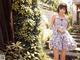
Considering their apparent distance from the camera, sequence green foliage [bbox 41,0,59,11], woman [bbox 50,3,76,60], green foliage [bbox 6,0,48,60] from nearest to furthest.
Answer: woman [bbox 50,3,76,60]
green foliage [bbox 6,0,48,60]
green foliage [bbox 41,0,59,11]

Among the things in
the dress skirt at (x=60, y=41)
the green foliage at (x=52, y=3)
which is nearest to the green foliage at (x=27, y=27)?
the dress skirt at (x=60, y=41)

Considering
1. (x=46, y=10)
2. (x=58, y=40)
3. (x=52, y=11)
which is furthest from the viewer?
(x=52, y=11)

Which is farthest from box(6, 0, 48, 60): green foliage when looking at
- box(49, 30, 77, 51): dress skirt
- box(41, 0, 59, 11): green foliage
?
box(41, 0, 59, 11): green foliage

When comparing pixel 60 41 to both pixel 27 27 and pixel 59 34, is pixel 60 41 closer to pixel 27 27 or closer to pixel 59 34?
pixel 59 34

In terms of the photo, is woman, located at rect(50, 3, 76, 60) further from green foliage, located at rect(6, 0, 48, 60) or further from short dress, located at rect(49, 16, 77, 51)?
green foliage, located at rect(6, 0, 48, 60)

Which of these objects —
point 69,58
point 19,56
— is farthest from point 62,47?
point 69,58

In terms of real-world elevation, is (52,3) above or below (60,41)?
above

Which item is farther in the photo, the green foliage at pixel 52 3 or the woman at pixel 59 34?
the green foliage at pixel 52 3

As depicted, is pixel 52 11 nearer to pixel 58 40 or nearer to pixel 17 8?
pixel 17 8

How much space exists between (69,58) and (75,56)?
0.23 meters

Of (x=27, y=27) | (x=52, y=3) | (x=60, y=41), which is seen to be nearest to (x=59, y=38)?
(x=60, y=41)

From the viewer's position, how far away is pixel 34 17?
1030cm

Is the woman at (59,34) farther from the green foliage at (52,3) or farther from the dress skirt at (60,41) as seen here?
the green foliage at (52,3)

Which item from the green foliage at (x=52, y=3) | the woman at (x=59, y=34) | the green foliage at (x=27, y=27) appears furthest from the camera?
the green foliage at (x=52, y=3)
